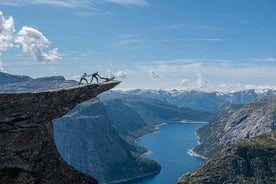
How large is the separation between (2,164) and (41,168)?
8.40ft

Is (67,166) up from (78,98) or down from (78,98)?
down

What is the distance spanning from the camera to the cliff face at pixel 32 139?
26.5 m

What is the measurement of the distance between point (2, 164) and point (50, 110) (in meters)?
4.79

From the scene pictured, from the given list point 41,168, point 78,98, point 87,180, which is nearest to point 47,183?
point 41,168

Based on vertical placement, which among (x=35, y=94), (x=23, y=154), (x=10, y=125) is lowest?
(x=23, y=154)

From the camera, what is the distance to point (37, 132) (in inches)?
1068

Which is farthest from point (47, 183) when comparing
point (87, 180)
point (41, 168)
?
point (87, 180)

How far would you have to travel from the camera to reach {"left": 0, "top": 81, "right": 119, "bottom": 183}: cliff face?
26500 millimetres

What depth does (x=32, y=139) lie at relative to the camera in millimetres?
26969

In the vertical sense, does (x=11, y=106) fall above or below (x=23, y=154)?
above

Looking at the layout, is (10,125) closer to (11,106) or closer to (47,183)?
(11,106)

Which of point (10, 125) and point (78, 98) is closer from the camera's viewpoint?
point (10, 125)

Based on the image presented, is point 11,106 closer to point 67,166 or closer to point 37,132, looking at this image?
point 37,132

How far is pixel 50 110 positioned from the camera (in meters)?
28.0
